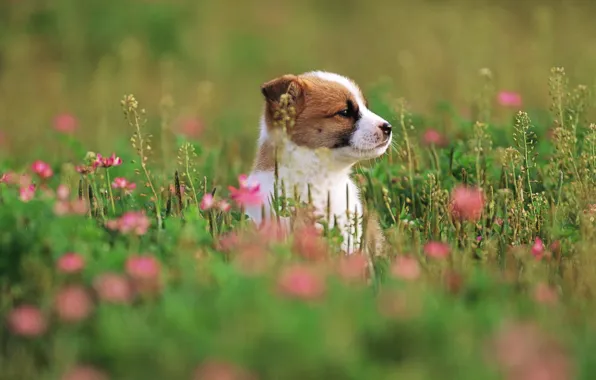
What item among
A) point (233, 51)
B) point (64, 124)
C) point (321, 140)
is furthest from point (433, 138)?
point (233, 51)

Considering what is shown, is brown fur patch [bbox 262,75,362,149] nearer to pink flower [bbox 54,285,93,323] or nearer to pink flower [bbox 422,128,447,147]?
pink flower [bbox 422,128,447,147]

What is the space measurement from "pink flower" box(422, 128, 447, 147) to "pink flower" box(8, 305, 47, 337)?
12.2ft

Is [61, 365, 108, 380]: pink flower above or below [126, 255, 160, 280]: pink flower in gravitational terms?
below

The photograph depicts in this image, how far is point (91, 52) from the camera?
39.9 feet

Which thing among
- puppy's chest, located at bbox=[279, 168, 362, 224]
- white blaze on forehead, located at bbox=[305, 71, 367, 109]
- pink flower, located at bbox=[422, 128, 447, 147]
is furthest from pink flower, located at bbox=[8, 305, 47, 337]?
pink flower, located at bbox=[422, 128, 447, 147]

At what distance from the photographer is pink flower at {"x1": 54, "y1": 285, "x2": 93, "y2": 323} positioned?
2.88 metres

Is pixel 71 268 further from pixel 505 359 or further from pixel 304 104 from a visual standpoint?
pixel 304 104

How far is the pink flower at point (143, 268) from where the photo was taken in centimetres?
305

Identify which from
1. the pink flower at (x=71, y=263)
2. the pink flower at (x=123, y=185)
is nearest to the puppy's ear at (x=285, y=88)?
the pink flower at (x=123, y=185)

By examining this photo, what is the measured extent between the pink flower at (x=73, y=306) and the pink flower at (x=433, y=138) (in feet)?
12.1

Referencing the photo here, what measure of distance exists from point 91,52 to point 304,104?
24.7 ft

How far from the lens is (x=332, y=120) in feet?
16.9

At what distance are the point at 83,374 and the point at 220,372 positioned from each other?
396 millimetres

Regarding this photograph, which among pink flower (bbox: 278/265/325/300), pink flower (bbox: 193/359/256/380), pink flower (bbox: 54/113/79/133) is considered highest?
pink flower (bbox: 54/113/79/133)
